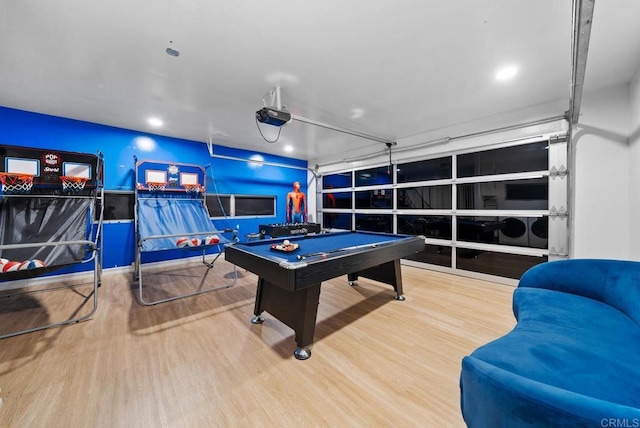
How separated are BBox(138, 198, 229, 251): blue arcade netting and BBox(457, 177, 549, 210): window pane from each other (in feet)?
13.1

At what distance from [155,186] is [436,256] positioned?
17.7 feet

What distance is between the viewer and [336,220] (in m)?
6.54

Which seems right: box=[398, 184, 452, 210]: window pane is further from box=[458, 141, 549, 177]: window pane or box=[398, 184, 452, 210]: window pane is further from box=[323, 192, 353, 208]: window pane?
box=[323, 192, 353, 208]: window pane

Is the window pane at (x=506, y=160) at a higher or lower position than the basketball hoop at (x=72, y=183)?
higher

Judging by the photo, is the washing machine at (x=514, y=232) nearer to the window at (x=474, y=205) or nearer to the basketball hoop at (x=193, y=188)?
the window at (x=474, y=205)

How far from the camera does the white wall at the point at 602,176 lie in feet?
8.96

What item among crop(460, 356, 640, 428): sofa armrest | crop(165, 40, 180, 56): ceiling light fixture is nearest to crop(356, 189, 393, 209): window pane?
crop(165, 40, 180, 56): ceiling light fixture

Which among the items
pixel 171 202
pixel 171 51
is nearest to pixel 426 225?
pixel 171 51

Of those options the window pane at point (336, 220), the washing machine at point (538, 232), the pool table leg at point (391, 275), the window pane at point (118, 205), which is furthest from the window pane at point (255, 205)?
the washing machine at point (538, 232)

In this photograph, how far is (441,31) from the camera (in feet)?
6.27

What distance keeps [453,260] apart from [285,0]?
4.26 m

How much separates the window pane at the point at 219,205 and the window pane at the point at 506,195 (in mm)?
4718

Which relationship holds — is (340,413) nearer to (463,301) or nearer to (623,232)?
(463,301)

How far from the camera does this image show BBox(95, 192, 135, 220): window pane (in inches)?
161
